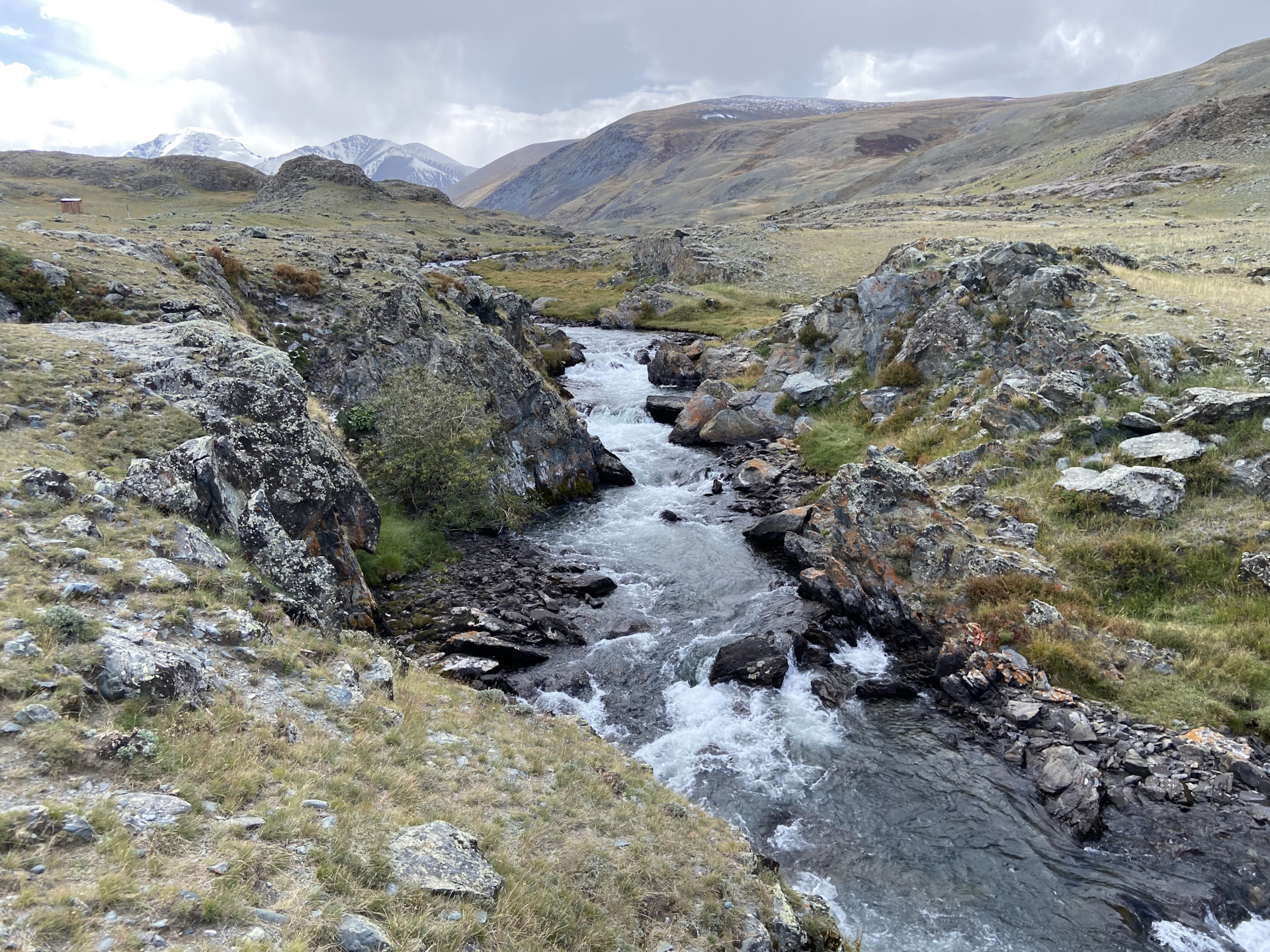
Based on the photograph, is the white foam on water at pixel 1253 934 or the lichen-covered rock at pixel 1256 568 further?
the lichen-covered rock at pixel 1256 568

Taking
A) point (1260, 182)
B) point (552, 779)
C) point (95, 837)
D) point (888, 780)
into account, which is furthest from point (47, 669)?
point (1260, 182)

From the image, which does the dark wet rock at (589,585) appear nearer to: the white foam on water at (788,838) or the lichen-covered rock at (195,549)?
the white foam on water at (788,838)

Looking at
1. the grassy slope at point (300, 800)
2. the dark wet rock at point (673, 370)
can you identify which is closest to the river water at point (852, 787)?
the grassy slope at point (300, 800)

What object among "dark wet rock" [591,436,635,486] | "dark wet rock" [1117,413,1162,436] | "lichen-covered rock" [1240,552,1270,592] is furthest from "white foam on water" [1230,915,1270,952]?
"dark wet rock" [591,436,635,486]

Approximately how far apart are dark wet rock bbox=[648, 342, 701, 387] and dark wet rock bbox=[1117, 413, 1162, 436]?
31375mm

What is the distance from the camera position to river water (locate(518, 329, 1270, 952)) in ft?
37.8

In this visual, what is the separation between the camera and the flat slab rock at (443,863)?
24.5 ft

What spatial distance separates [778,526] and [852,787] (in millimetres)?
13137

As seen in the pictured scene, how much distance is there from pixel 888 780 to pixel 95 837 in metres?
14.6

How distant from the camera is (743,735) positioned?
1659 centimetres

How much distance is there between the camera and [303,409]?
1888cm

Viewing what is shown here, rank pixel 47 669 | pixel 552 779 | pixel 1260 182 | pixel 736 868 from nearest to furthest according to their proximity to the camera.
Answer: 1. pixel 47 669
2. pixel 736 868
3. pixel 552 779
4. pixel 1260 182

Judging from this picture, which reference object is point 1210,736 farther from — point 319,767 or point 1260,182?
point 1260,182

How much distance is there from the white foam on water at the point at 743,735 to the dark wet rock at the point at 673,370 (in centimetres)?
3463
